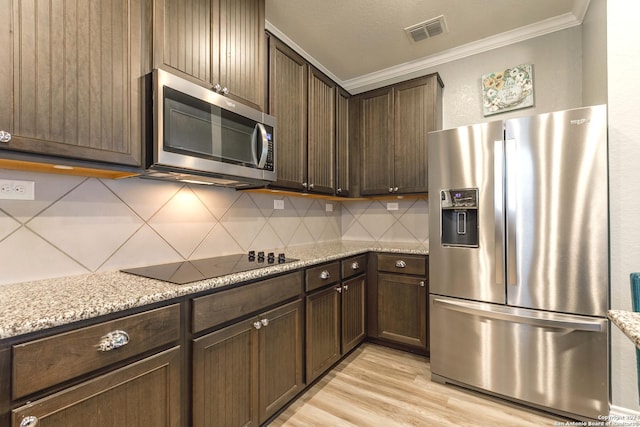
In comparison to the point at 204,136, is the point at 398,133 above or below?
above

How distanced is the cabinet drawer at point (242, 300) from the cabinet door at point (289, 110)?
74 centimetres

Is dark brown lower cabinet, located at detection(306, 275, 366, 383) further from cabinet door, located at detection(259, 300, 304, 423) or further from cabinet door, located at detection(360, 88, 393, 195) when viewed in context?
cabinet door, located at detection(360, 88, 393, 195)

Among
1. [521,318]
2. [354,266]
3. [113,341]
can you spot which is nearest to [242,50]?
[113,341]

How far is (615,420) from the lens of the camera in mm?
1591

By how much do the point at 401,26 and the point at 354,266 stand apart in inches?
75.7

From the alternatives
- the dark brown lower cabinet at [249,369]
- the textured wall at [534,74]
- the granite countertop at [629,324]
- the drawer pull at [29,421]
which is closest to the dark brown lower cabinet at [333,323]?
the dark brown lower cabinet at [249,369]

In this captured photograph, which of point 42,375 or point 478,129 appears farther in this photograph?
point 478,129

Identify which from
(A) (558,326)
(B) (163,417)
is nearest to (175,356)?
(B) (163,417)

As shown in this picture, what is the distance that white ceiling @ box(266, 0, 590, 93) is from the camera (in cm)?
206

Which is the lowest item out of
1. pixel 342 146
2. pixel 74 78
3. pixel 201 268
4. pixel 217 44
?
pixel 201 268

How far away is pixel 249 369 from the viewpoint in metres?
1.42

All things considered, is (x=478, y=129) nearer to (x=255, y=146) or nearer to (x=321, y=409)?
(x=255, y=146)

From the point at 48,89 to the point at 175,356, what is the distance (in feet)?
3.44

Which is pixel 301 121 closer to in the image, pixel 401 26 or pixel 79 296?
pixel 401 26
